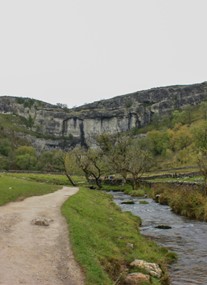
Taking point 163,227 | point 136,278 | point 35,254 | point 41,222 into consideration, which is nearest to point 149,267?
point 136,278

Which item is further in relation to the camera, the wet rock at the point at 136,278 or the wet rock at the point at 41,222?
the wet rock at the point at 41,222

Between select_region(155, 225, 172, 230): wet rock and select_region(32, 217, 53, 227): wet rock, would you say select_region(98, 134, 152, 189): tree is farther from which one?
select_region(32, 217, 53, 227): wet rock

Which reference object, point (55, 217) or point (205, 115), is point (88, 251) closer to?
point (55, 217)

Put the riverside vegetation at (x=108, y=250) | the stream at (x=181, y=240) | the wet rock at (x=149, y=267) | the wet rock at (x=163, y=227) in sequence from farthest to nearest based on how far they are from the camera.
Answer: the wet rock at (x=163, y=227), the stream at (x=181, y=240), the wet rock at (x=149, y=267), the riverside vegetation at (x=108, y=250)

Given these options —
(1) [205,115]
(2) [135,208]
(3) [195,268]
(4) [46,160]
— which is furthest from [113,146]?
(1) [205,115]

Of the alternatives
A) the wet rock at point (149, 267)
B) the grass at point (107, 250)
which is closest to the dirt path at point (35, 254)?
the grass at point (107, 250)

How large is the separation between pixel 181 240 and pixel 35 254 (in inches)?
516

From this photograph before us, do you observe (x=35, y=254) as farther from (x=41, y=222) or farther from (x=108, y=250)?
(x=41, y=222)

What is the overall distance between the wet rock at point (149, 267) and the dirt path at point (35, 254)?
10.1 ft

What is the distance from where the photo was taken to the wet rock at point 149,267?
1513 centimetres

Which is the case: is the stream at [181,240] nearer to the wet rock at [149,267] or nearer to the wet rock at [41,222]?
the wet rock at [149,267]

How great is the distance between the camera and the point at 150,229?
93.2 feet

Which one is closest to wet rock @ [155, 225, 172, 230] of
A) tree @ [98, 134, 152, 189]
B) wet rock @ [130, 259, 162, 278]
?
wet rock @ [130, 259, 162, 278]

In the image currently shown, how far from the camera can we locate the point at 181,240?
80.1ft
